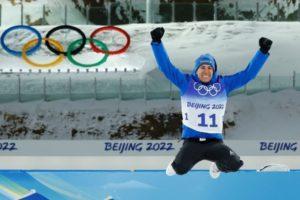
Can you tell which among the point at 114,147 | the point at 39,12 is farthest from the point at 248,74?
the point at 39,12

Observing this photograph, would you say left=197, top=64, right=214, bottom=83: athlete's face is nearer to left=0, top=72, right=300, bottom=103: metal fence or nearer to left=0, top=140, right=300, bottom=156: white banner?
left=0, top=140, right=300, bottom=156: white banner

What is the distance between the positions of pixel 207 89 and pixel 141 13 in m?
23.6

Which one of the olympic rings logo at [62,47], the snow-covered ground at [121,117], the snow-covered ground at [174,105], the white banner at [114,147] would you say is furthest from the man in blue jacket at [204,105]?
the olympic rings logo at [62,47]

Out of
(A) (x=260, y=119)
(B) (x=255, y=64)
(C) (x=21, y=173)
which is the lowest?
(A) (x=260, y=119)

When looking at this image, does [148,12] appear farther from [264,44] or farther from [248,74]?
[264,44]

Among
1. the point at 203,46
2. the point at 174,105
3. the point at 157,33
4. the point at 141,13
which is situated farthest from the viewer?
the point at 141,13

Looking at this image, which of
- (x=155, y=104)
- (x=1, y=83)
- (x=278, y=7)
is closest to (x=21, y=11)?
(x=1, y=83)

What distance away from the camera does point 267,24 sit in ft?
90.7

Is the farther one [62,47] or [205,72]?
[62,47]

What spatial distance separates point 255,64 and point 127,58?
2061cm

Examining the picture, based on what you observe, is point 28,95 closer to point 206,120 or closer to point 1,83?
point 1,83

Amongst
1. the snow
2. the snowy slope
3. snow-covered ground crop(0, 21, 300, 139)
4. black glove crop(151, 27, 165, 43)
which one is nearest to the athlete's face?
black glove crop(151, 27, 165, 43)

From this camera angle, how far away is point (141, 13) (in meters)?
28.9

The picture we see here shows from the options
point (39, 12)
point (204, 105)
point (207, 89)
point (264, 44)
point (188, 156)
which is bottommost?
point (188, 156)
